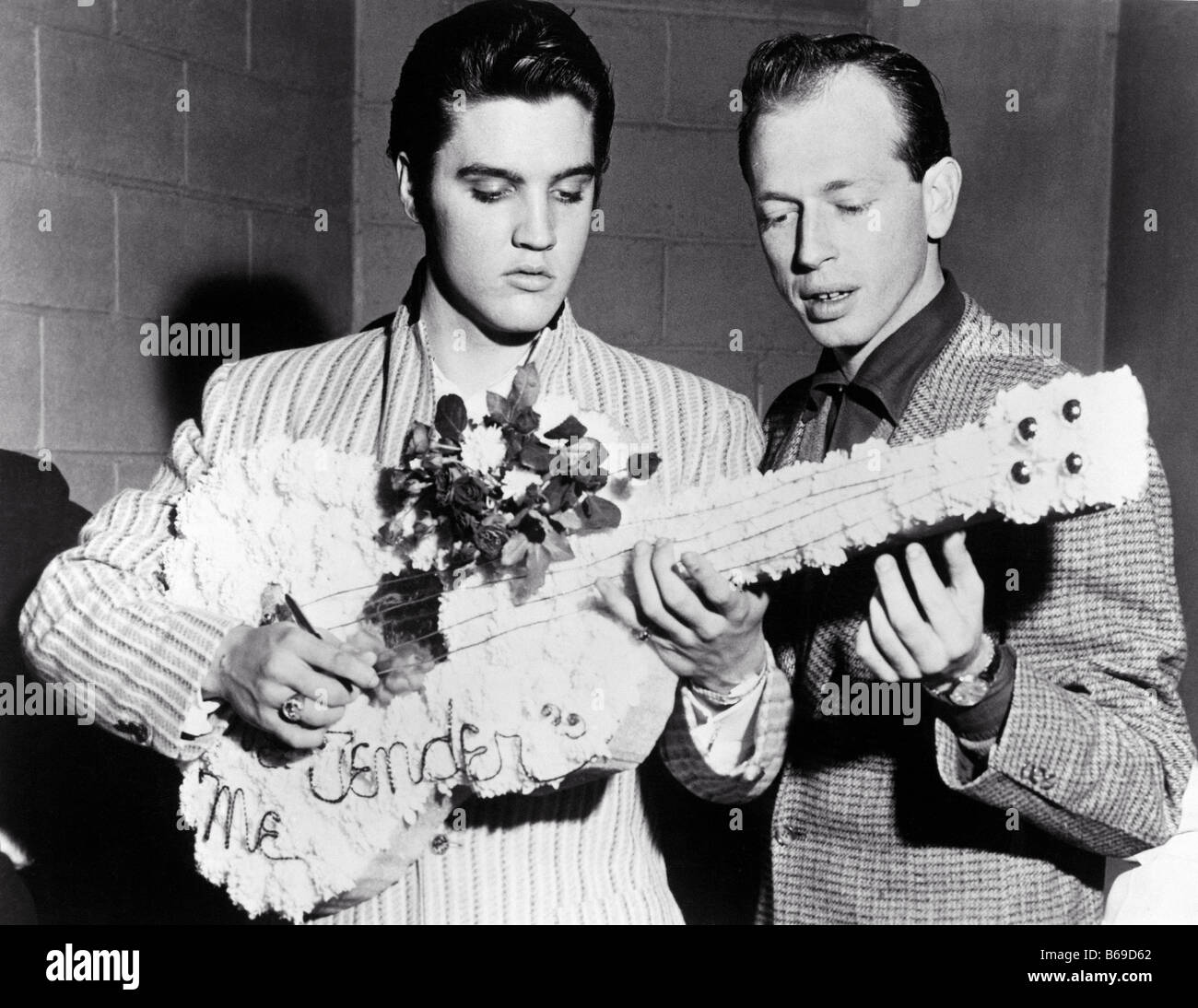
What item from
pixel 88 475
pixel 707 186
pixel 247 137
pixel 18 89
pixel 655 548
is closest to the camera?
pixel 655 548

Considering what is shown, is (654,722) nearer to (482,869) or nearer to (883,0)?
(482,869)

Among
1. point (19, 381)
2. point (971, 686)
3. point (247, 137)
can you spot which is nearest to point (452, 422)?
point (971, 686)

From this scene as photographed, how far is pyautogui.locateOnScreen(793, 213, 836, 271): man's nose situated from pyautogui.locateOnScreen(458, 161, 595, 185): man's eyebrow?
0.21 meters

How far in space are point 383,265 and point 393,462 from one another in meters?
0.66

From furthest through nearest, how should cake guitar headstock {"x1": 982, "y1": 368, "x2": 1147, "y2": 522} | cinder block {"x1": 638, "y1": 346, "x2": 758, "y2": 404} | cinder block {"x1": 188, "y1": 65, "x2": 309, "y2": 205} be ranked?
cinder block {"x1": 638, "y1": 346, "x2": 758, "y2": 404} < cinder block {"x1": 188, "y1": 65, "x2": 309, "y2": 205} < cake guitar headstock {"x1": 982, "y1": 368, "x2": 1147, "y2": 522}

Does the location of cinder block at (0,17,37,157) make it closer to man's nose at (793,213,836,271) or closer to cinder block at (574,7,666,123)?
cinder block at (574,7,666,123)

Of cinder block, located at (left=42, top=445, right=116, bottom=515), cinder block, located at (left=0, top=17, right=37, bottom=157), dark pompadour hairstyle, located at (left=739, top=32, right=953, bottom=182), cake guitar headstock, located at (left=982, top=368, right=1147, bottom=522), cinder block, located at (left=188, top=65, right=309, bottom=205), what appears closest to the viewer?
cake guitar headstock, located at (left=982, top=368, right=1147, bottom=522)

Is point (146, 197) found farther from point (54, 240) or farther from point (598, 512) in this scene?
point (598, 512)

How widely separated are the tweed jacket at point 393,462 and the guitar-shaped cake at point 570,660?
0.06 m

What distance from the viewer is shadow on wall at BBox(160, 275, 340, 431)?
169cm

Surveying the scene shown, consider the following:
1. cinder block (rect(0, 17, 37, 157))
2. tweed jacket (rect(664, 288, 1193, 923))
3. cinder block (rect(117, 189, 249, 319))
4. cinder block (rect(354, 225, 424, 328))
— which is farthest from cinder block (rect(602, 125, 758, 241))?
cinder block (rect(0, 17, 37, 157))

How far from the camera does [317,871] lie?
3.75ft

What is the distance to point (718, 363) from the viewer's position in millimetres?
1913
